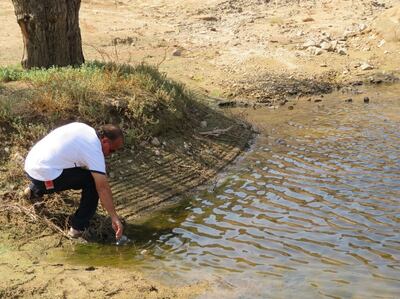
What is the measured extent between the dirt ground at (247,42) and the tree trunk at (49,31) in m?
1.27

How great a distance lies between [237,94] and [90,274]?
23.3 feet

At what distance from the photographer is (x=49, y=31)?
8891 mm

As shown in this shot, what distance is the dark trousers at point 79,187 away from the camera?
18.1 ft

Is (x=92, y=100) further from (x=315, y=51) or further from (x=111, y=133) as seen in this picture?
(x=315, y=51)

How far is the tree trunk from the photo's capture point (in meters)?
8.75

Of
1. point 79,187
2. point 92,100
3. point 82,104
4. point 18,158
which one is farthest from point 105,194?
point 92,100

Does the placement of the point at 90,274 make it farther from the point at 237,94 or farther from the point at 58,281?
the point at 237,94

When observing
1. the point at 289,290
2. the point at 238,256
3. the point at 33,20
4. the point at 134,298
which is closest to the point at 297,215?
the point at 238,256

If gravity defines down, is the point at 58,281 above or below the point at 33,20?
below

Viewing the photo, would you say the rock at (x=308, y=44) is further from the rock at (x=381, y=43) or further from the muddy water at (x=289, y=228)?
the muddy water at (x=289, y=228)

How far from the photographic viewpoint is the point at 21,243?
549 centimetres

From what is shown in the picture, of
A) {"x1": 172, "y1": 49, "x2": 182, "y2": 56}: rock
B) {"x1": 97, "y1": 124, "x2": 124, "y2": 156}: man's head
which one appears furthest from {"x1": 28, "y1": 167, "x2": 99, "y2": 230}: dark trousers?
{"x1": 172, "y1": 49, "x2": 182, "y2": 56}: rock

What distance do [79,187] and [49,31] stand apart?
4.07 m

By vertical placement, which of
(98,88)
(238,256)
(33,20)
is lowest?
(238,256)
